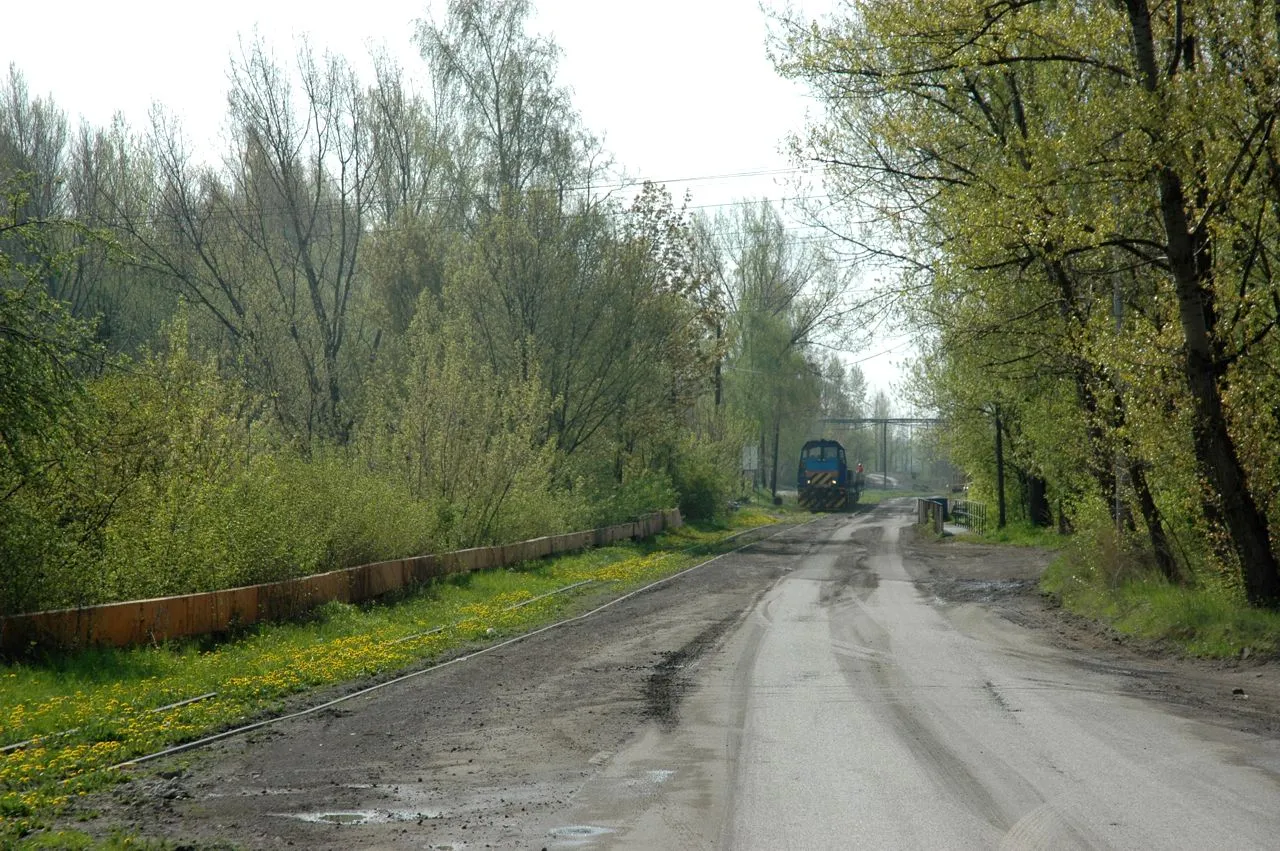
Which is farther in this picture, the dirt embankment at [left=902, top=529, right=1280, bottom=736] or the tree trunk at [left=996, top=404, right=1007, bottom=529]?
the tree trunk at [left=996, top=404, right=1007, bottom=529]

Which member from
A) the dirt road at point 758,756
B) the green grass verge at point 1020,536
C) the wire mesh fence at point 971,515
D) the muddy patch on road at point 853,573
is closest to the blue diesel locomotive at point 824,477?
the wire mesh fence at point 971,515

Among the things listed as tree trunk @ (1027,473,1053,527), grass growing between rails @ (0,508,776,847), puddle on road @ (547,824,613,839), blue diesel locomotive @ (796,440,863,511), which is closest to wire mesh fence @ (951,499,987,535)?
tree trunk @ (1027,473,1053,527)

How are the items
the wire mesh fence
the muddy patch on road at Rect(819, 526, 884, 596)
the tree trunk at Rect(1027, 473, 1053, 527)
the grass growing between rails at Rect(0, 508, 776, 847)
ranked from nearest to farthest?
the grass growing between rails at Rect(0, 508, 776, 847)
the muddy patch on road at Rect(819, 526, 884, 596)
the tree trunk at Rect(1027, 473, 1053, 527)
the wire mesh fence

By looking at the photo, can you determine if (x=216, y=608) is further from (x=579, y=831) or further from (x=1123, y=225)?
(x=1123, y=225)

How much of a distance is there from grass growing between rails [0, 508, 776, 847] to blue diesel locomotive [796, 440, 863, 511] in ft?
163

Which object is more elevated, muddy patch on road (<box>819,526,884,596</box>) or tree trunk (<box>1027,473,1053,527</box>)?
tree trunk (<box>1027,473,1053,527</box>)

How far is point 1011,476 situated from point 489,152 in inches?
954

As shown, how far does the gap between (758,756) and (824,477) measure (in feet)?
203

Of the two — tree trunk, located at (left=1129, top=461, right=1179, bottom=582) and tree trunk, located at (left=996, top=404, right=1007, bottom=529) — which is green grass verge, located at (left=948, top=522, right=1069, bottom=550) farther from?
tree trunk, located at (left=1129, top=461, right=1179, bottom=582)

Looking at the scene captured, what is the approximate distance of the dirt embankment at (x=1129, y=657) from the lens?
1039cm

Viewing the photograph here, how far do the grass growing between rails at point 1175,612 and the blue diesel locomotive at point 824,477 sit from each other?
161 feet

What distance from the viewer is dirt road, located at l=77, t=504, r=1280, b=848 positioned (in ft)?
21.4

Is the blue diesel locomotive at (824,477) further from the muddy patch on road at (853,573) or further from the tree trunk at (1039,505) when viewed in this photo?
the tree trunk at (1039,505)

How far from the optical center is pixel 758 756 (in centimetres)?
830
